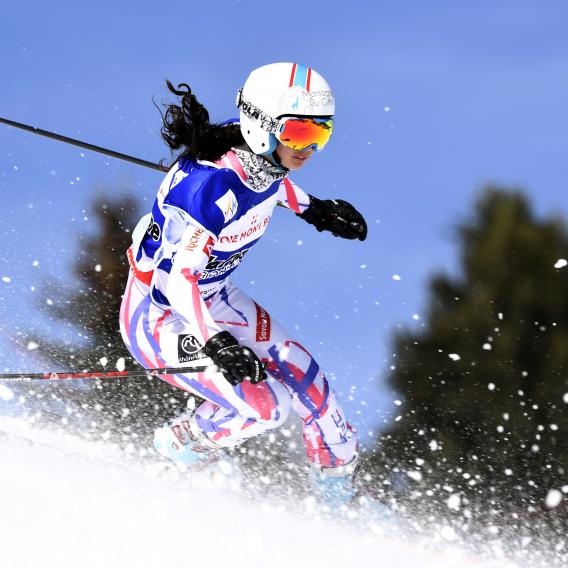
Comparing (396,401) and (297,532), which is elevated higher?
(297,532)

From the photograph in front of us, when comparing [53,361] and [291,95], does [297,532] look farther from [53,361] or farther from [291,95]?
[53,361]

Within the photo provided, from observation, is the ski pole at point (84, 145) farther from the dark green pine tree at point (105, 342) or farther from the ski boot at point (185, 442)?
the dark green pine tree at point (105, 342)

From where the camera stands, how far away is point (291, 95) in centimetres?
443

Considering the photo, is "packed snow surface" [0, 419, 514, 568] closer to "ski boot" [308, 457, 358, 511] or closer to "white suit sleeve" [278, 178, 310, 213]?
"ski boot" [308, 457, 358, 511]

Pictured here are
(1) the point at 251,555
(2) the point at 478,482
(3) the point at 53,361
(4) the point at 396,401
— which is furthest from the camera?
(4) the point at 396,401

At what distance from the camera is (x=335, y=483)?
5293mm

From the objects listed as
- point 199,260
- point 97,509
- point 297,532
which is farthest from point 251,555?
point 199,260

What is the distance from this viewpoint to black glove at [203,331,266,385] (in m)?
4.20

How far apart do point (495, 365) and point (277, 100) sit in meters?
13.1

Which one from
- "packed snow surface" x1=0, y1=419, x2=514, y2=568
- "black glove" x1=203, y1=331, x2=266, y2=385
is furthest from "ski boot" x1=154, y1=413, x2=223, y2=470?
"black glove" x1=203, y1=331, x2=266, y2=385

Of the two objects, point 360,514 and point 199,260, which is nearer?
point 199,260

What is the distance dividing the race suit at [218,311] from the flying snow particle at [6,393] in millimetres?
3541

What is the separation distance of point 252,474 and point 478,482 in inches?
213

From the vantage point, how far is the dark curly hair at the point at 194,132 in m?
4.60
